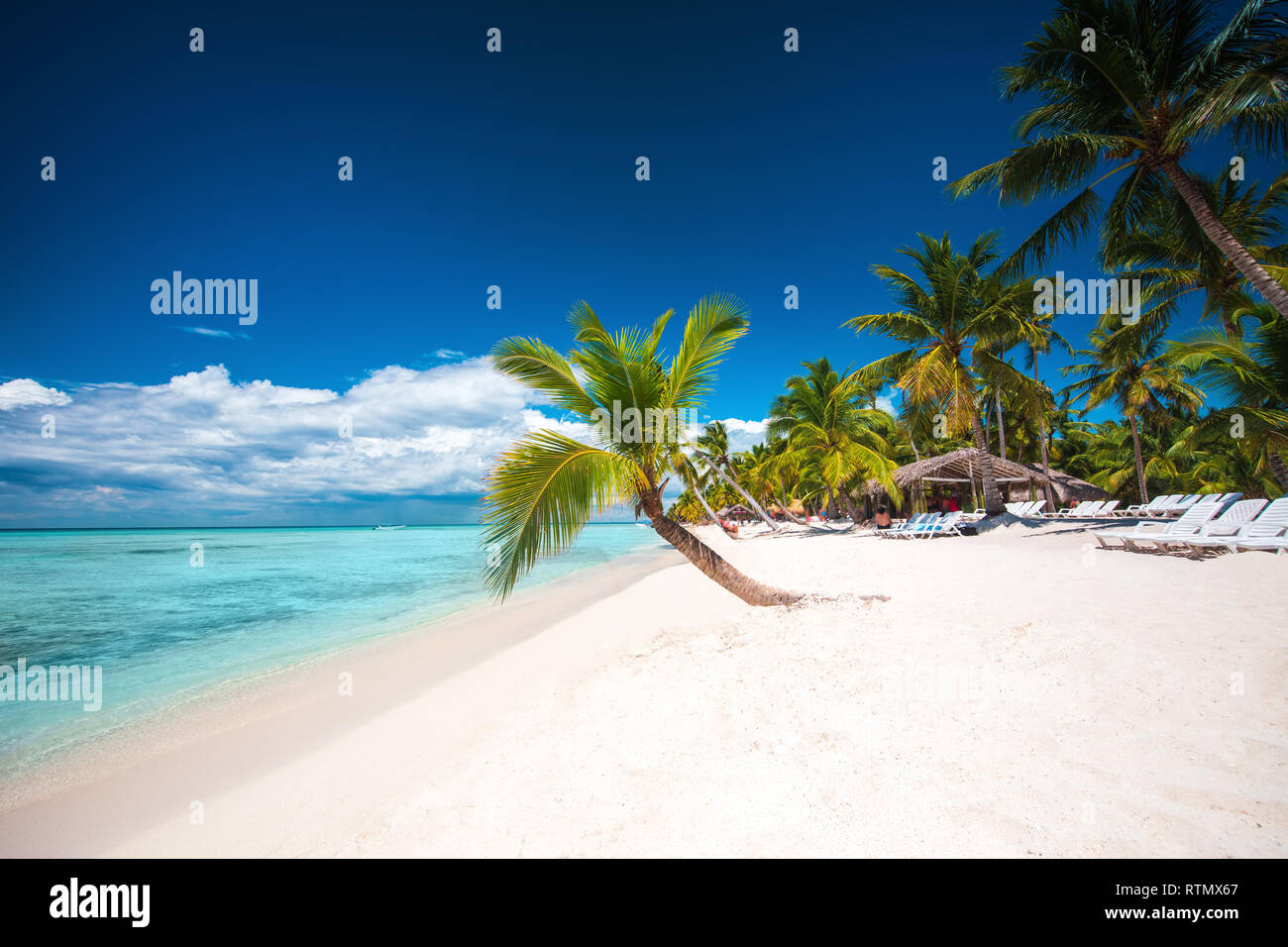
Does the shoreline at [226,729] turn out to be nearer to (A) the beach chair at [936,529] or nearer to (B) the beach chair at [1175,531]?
(B) the beach chair at [1175,531]

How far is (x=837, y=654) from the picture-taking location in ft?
13.3

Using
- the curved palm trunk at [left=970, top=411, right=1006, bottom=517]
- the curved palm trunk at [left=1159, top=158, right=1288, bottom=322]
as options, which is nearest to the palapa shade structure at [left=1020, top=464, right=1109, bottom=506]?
the curved palm trunk at [left=970, top=411, right=1006, bottom=517]

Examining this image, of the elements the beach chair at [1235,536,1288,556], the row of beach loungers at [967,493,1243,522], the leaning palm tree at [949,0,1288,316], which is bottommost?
the row of beach loungers at [967,493,1243,522]

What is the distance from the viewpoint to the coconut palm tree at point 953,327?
1523 cm

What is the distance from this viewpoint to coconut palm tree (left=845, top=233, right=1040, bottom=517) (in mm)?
15234

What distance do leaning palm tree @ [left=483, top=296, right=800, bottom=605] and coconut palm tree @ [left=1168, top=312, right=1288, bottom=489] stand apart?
11.4m

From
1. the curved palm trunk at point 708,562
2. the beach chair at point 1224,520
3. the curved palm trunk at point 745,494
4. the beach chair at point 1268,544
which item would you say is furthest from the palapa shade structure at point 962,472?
the curved palm trunk at point 708,562

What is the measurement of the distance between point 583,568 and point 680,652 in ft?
57.2

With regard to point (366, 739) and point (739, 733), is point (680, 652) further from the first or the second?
point (366, 739)

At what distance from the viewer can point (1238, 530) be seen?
820 cm

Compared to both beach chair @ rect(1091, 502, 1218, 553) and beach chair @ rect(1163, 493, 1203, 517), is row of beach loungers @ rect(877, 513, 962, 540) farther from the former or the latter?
beach chair @ rect(1091, 502, 1218, 553)

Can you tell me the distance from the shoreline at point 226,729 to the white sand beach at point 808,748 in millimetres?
44
